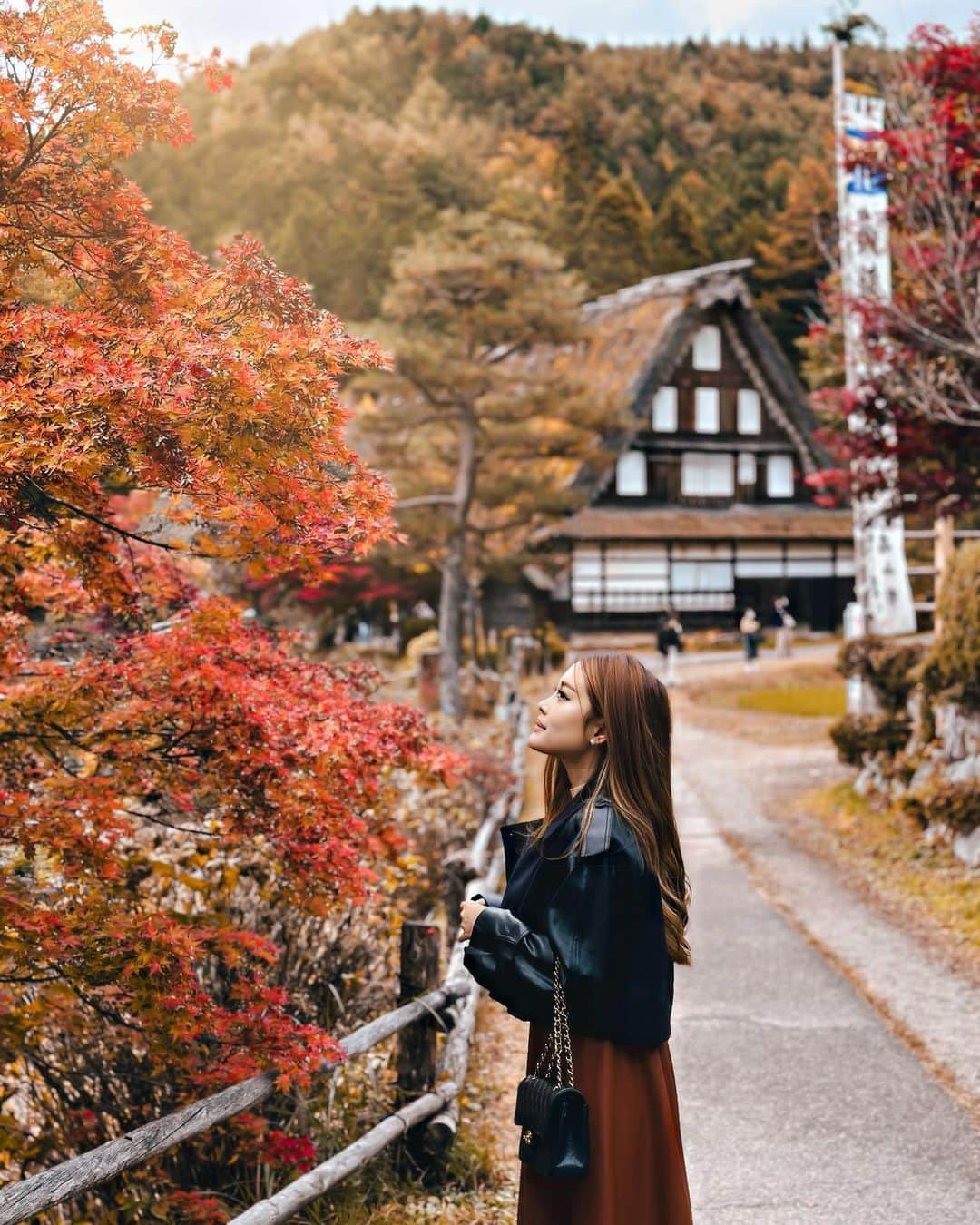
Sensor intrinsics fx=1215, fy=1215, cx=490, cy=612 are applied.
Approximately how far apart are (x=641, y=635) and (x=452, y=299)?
14726 millimetres

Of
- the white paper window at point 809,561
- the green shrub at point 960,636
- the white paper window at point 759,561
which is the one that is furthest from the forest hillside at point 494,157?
the green shrub at point 960,636

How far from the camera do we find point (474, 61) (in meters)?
65.8

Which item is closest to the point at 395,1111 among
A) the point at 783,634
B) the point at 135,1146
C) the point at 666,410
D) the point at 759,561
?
the point at 135,1146

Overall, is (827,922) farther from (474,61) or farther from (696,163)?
(474,61)

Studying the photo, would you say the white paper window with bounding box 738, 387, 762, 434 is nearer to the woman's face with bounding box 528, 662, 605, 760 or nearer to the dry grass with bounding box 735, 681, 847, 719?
the dry grass with bounding box 735, 681, 847, 719

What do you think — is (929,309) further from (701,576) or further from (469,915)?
(701,576)

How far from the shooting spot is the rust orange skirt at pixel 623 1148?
2730 mm

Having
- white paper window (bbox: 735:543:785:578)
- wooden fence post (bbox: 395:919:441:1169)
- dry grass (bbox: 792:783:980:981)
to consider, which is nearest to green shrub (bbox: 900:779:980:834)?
dry grass (bbox: 792:783:980:981)

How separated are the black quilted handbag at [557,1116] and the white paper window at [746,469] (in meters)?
31.2

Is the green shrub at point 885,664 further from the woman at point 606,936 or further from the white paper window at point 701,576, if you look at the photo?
the white paper window at point 701,576

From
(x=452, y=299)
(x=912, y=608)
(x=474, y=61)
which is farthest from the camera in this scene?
(x=474, y=61)

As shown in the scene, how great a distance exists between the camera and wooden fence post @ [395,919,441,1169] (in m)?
4.61

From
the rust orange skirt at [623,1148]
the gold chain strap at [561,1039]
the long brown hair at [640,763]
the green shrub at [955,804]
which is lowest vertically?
the green shrub at [955,804]

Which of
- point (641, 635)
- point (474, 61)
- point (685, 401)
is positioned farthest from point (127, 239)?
point (474, 61)
